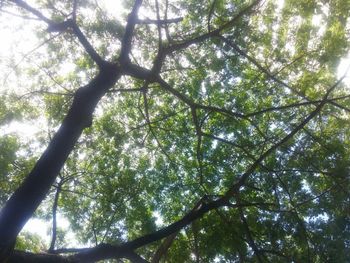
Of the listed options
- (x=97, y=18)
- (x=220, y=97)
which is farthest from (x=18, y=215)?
(x=220, y=97)

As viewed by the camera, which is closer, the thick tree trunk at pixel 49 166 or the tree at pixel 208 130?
the thick tree trunk at pixel 49 166

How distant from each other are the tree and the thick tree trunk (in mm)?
136

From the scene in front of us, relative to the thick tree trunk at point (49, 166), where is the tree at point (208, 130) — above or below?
above

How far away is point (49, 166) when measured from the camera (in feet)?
11.7

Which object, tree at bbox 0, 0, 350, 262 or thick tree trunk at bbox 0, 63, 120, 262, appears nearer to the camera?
thick tree trunk at bbox 0, 63, 120, 262

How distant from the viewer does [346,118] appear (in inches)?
267

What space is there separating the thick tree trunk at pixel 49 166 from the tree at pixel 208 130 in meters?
0.14

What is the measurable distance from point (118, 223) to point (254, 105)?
4017 mm

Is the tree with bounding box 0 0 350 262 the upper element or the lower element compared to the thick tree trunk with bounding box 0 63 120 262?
upper

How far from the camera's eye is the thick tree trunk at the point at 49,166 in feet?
10.3

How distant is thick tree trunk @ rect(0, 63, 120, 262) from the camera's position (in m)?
3.13

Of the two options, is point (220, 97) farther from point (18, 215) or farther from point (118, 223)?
point (18, 215)

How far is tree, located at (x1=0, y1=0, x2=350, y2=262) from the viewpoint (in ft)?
19.1

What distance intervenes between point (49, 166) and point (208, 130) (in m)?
4.61
